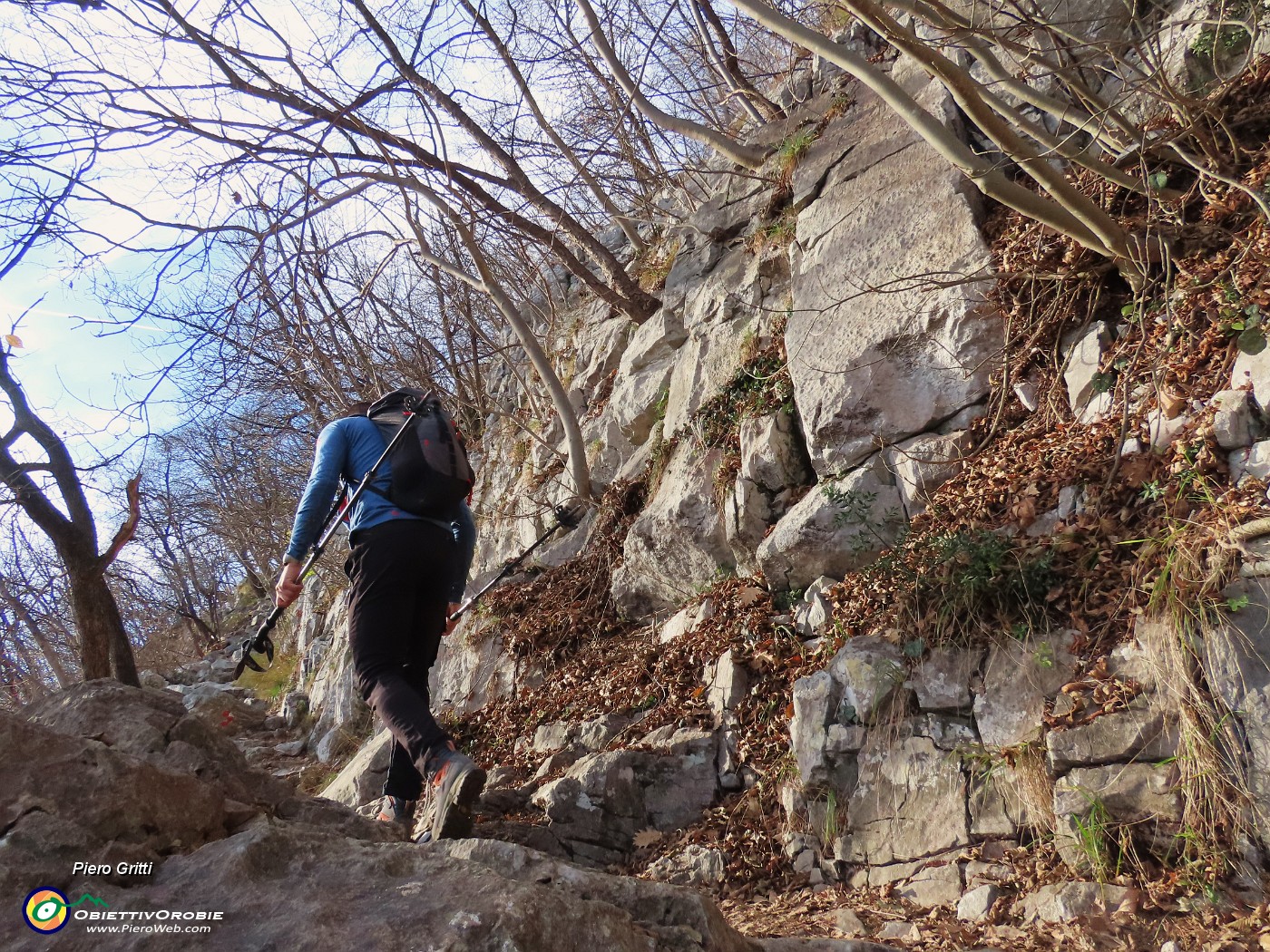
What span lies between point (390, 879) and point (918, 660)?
97.4 inches

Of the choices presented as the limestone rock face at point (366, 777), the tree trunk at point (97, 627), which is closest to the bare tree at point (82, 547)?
the tree trunk at point (97, 627)

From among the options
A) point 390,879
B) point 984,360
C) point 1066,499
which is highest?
point 984,360

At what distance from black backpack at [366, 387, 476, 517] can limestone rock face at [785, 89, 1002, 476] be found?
2203 mm

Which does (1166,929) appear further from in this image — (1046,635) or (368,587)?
(368,587)

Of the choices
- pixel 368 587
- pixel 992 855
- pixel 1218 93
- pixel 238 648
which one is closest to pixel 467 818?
pixel 368 587

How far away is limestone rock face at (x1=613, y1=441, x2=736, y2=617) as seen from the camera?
545cm

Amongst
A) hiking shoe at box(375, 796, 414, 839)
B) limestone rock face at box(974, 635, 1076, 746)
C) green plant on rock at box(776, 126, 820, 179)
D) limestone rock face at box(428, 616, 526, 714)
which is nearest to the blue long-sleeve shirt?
hiking shoe at box(375, 796, 414, 839)

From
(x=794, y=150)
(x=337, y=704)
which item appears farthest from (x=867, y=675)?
(x=337, y=704)

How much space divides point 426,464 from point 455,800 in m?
1.60

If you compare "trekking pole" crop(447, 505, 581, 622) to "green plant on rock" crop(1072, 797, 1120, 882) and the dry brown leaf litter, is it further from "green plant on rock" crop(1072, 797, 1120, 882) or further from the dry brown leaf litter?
"green plant on rock" crop(1072, 797, 1120, 882)

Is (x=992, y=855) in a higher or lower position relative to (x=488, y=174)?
lower

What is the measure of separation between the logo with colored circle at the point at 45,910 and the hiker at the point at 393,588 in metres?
1.53

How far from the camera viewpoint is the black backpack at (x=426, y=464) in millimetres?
3869

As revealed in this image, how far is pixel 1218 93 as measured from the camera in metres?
3.74
